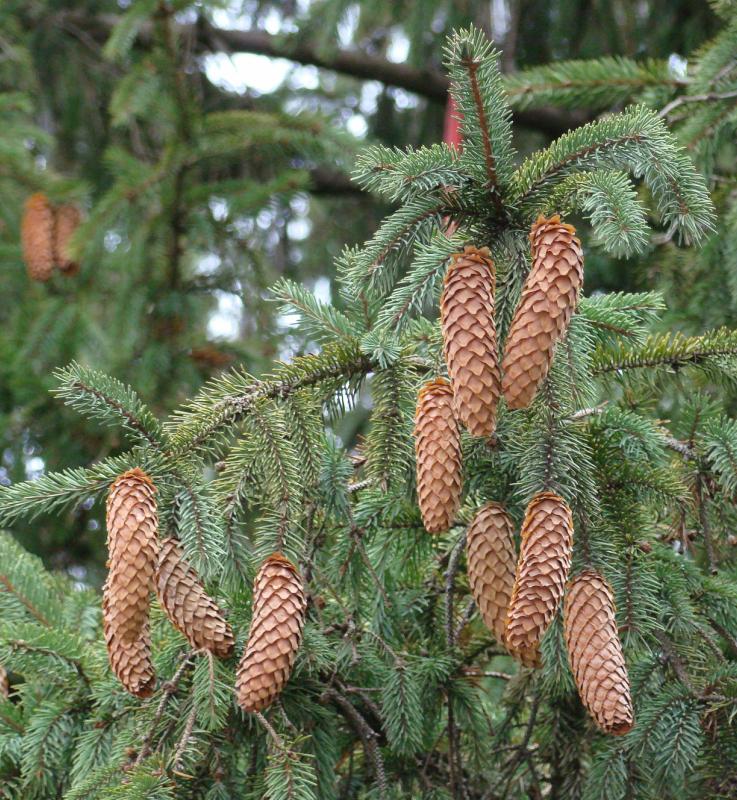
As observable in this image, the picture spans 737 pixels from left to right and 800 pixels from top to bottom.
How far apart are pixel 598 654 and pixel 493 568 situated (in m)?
0.19

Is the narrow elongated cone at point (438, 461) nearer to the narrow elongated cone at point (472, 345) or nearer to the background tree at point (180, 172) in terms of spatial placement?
the narrow elongated cone at point (472, 345)

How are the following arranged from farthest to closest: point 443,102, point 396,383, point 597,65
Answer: point 443,102 → point 597,65 → point 396,383

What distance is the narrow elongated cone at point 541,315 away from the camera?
1297 mm

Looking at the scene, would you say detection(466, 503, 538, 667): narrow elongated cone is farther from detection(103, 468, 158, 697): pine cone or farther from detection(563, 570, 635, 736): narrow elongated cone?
detection(103, 468, 158, 697): pine cone

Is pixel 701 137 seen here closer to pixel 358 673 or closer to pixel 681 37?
pixel 358 673

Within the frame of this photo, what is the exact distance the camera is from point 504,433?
5.17 ft

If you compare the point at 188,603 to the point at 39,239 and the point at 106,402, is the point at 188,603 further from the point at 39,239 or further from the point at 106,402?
the point at 39,239

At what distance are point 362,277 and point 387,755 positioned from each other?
0.87 metres

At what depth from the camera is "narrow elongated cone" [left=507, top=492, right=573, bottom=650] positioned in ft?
4.31

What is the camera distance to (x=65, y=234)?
3920 mm

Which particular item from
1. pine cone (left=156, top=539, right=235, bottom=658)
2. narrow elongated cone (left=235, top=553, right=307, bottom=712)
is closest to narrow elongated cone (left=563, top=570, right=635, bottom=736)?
narrow elongated cone (left=235, top=553, right=307, bottom=712)

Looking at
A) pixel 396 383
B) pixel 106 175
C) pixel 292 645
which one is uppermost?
pixel 396 383

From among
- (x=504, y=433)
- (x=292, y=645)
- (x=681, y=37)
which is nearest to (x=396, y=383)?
(x=504, y=433)

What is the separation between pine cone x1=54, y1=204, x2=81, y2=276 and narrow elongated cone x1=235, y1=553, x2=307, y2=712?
2.64m
